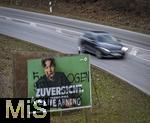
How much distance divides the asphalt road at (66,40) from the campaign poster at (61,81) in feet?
28.9

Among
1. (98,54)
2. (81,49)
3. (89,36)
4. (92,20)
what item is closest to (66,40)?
(81,49)

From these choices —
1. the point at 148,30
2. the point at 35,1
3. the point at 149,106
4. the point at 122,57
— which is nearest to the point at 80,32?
the point at 148,30

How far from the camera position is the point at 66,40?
115 ft

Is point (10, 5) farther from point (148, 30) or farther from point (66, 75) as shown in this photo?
point (66, 75)

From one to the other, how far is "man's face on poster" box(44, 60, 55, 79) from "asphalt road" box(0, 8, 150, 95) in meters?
9.60

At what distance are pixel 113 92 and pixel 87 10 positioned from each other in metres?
24.4

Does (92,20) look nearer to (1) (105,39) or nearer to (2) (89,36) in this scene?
(2) (89,36)

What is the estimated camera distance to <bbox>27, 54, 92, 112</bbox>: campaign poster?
527 inches

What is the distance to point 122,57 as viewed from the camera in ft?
97.4

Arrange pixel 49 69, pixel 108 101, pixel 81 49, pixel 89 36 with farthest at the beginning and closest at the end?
pixel 81 49
pixel 89 36
pixel 108 101
pixel 49 69

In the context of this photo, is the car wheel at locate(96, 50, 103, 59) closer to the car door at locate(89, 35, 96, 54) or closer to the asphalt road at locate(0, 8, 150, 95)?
the asphalt road at locate(0, 8, 150, 95)

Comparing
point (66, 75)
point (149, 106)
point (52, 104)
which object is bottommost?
point (149, 106)

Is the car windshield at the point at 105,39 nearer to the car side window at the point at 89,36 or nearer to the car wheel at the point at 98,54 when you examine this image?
the car side window at the point at 89,36

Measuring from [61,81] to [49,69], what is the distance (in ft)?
1.79
